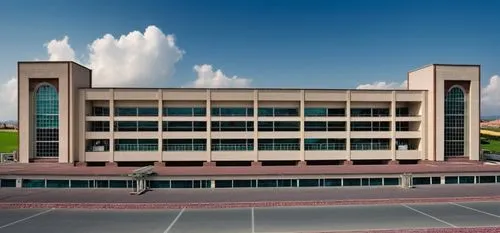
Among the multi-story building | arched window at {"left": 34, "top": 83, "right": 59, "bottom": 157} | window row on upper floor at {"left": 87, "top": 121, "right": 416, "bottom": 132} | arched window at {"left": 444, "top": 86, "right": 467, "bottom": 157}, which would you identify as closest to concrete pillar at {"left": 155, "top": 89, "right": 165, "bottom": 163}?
the multi-story building

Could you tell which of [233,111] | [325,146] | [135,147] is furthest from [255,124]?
[135,147]

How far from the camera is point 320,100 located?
42344 millimetres

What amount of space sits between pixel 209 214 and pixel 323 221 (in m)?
8.01

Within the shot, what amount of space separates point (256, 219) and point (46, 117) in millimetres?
31112

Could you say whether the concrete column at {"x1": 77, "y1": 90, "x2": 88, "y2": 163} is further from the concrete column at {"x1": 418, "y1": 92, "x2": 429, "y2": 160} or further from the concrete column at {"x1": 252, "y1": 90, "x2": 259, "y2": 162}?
the concrete column at {"x1": 418, "y1": 92, "x2": 429, "y2": 160}

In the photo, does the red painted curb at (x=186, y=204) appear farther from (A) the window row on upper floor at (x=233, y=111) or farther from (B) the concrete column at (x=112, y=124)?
(A) the window row on upper floor at (x=233, y=111)

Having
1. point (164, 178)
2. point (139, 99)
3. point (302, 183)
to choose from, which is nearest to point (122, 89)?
point (139, 99)

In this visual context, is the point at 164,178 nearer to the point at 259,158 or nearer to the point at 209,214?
the point at 209,214

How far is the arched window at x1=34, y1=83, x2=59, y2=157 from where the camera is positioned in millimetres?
39906

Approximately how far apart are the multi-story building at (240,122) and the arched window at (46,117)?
0.12 m

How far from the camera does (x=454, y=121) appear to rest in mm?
42875

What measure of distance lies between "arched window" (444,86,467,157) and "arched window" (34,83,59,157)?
48.5 metres

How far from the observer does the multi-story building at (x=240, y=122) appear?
39.9 m

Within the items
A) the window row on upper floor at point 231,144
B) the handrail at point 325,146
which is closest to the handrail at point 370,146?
the window row on upper floor at point 231,144
